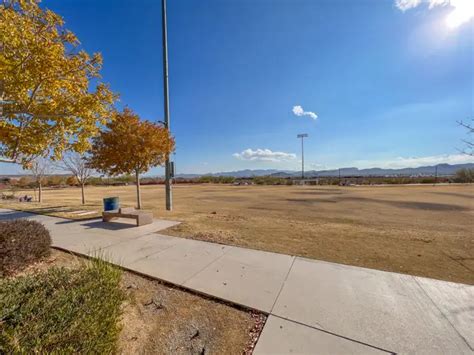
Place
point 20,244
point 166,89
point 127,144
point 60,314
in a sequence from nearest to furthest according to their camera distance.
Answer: point 60,314 → point 20,244 → point 127,144 → point 166,89

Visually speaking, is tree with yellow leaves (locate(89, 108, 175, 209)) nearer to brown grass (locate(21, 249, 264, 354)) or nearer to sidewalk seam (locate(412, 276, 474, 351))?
brown grass (locate(21, 249, 264, 354))

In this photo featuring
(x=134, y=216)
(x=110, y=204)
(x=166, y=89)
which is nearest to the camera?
(x=134, y=216)

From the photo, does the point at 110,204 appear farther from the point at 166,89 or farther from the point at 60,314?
the point at 60,314

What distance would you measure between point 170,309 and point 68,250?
3.71 meters

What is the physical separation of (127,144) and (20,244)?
698 cm

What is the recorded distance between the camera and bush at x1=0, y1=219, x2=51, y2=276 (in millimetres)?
3617

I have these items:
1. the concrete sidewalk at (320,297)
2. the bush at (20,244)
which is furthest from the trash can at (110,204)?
the bush at (20,244)

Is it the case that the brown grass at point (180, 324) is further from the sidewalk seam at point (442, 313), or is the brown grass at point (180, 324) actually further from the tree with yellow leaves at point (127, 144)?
the tree with yellow leaves at point (127, 144)

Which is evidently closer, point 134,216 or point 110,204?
point 134,216

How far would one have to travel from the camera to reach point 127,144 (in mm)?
10117

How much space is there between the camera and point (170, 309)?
2869mm

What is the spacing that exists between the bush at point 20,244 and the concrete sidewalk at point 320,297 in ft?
2.53

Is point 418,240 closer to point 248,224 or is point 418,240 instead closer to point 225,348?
point 248,224

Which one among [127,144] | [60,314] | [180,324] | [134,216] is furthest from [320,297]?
[127,144]
